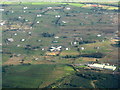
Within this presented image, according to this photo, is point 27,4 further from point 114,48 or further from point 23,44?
point 114,48

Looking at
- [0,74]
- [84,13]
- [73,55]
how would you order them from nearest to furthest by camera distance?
A: [0,74], [73,55], [84,13]

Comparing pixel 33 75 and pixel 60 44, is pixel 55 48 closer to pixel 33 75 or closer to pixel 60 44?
pixel 60 44

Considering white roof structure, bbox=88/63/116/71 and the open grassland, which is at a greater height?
the open grassland

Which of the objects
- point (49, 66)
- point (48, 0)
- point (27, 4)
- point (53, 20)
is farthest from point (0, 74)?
point (48, 0)

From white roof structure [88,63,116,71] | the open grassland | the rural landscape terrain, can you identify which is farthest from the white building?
white roof structure [88,63,116,71]

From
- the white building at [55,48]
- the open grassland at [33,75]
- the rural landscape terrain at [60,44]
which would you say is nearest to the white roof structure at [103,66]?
the rural landscape terrain at [60,44]

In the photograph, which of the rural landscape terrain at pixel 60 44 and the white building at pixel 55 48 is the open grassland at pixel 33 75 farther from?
the white building at pixel 55 48

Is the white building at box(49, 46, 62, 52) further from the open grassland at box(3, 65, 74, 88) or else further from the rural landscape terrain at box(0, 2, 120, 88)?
the open grassland at box(3, 65, 74, 88)

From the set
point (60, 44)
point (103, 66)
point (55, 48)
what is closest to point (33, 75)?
point (103, 66)
